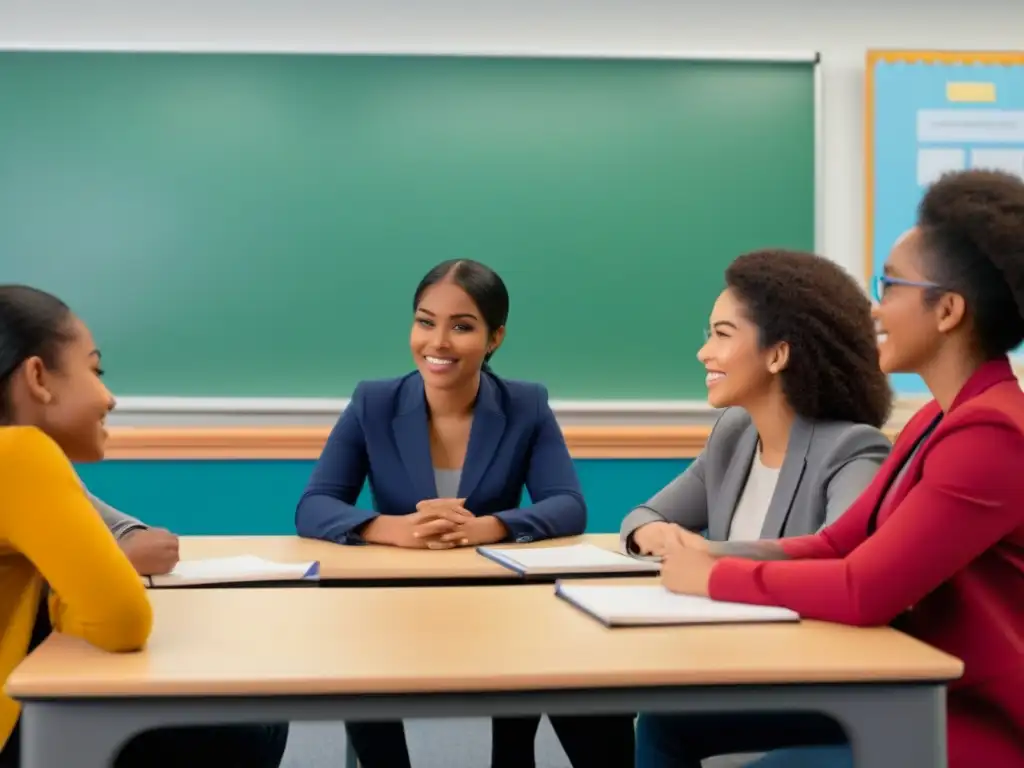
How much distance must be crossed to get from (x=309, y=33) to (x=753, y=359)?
7.58 feet

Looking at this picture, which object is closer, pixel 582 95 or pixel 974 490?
pixel 974 490

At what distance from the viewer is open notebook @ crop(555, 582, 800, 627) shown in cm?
138

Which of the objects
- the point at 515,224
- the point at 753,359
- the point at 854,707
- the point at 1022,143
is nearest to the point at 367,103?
the point at 515,224

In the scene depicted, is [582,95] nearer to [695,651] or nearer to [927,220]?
[927,220]

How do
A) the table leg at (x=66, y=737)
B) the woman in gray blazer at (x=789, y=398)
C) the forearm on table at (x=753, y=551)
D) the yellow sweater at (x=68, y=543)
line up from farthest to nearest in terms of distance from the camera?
the woman in gray blazer at (x=789, y=398) < the forearm on table at (x=753, y=551) < the yellow sweater at (x=68, y=543) < the table leg at (x=66, y=737)

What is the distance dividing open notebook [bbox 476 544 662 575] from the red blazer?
0.55 m

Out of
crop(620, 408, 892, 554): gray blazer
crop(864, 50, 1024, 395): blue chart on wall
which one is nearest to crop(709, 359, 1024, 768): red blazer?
crop(620, 408, 892, 554): gray blazer

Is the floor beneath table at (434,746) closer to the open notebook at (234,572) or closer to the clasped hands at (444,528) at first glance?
the clasped hands at (444,528)

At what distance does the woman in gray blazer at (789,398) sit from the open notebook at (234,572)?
711 mm

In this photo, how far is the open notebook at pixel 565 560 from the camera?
6.43ft

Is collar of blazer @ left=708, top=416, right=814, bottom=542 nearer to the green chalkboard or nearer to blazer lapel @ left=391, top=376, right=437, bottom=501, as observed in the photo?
blazer lapel @ left=391, top=376, right=437, bottom=501

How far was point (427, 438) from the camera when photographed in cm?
260

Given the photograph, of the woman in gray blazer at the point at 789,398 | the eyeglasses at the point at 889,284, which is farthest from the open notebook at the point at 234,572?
the eyeglasses at the point at 889,284

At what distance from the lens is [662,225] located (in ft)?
12.4
